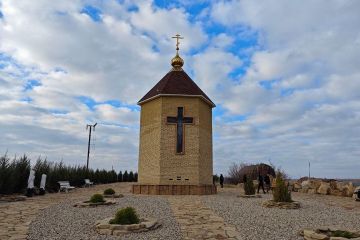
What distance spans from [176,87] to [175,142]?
10.8 feet

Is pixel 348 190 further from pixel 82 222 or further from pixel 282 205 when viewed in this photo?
pixel 82 222

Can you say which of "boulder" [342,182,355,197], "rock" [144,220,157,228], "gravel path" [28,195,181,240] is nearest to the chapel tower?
"gravel path" [28,195,181,240]

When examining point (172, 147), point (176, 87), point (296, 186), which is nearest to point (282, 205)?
point (172, 147)

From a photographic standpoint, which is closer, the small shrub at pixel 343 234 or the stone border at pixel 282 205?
the small shrub at pixel 343 234

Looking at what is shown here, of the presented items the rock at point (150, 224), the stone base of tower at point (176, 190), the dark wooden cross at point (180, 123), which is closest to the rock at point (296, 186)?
the stone base of tower at point (176, 190)

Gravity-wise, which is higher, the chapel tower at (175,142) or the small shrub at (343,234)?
the chapel tower at (175,142)

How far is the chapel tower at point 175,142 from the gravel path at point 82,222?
18.9ft

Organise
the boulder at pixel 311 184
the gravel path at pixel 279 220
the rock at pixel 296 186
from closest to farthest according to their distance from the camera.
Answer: the gravel path at pixel 279 220 < the boulder at pixel 311 184 < the rock at pixel 296 186

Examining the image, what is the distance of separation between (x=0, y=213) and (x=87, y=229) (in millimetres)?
4079

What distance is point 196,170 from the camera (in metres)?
19.0

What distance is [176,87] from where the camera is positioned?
2017 centimetres

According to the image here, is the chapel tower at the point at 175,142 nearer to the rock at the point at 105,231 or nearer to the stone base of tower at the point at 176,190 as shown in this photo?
the stone base of tower at the point at 176,190

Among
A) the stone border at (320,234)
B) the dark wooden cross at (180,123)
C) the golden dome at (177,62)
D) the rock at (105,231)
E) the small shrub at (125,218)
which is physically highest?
the golden dome at (177,62)

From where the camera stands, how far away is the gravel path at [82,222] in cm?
784
